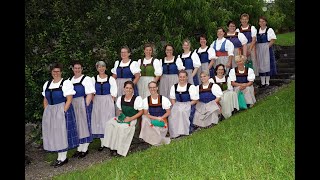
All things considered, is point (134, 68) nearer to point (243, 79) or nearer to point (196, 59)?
point (196, 59)

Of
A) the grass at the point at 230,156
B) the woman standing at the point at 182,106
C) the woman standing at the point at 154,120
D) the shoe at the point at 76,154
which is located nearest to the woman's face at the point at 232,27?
the woman standing at the point at 182,106

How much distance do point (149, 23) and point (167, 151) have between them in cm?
466

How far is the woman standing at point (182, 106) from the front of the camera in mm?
7564

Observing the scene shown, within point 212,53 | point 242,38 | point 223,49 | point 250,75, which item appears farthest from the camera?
point 242,38

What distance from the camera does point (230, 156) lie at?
15.1 feet

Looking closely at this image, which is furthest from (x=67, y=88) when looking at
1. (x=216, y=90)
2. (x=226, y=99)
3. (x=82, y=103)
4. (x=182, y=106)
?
(x=226, y=99)

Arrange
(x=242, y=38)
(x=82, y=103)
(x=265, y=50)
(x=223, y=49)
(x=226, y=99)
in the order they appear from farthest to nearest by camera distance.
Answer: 1. (x=265, y=50)
2. (x=242, y=38)
3. (x=223, y=49)
4. (x=226, y=99)
5. (x=82, y=103)

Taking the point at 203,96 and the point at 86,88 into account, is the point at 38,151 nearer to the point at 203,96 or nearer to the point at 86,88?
the point at 86,88

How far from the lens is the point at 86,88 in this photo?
744 cm

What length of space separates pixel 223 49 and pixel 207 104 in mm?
2199

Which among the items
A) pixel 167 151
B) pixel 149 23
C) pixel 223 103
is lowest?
pixel 167 151

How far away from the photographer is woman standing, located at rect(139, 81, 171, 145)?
726 cm

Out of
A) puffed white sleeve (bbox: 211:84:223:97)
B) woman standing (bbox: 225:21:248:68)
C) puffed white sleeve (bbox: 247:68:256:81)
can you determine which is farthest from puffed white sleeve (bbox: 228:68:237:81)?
woman standing (bbox: 225:21:248:68)

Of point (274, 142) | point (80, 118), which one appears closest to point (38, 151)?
point (80, 118)
